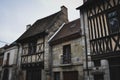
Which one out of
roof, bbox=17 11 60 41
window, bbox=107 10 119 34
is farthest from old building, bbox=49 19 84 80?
window, bbox=107 10 119 34

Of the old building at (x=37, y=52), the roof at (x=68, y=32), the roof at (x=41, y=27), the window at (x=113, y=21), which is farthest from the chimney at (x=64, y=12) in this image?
the window at (x=113, y=21)

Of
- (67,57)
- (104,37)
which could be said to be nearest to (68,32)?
(67,57)

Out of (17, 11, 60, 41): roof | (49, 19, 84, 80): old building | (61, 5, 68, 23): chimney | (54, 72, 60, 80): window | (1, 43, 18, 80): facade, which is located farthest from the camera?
(61, 5, 68, 23): chimney

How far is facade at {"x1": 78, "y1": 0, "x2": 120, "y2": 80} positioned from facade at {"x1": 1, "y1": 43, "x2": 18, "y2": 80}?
31.3 feet

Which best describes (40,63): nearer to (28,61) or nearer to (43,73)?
(43,73)

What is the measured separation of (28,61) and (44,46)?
2433mm

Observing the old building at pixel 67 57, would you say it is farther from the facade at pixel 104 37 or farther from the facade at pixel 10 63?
the facade at pixel 10 63

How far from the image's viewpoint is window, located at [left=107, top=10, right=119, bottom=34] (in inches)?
326

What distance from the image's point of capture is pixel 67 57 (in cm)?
1123

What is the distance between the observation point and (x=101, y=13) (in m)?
9.02

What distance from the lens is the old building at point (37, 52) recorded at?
12.6m

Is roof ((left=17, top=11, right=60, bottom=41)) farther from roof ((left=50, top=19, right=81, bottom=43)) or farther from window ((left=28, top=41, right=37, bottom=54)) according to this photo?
roof ((left=50, top=19, right=81, bottom=43))

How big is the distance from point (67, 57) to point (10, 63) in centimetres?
823

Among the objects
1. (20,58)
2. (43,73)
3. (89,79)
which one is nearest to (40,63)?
(43,73)
